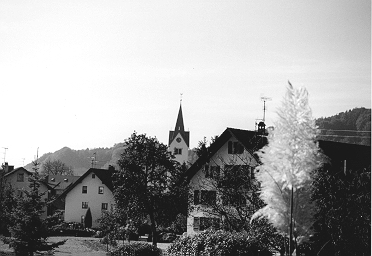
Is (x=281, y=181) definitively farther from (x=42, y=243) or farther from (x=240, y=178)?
(x=42, y=243)

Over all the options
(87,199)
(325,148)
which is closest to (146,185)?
(325,148)

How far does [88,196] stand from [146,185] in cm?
1745

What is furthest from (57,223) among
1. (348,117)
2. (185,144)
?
(185,144)

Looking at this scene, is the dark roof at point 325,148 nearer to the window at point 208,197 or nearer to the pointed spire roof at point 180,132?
the window at point 208,197

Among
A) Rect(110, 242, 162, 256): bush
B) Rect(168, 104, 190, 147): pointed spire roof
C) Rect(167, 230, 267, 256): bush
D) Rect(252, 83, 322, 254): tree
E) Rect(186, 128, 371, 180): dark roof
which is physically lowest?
Rect(110, 242, 162, 256): bush

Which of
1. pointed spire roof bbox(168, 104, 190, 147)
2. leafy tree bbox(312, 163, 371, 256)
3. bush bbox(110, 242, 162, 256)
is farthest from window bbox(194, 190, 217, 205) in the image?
pointed spire roof bbox(168, 104, 190, 147)

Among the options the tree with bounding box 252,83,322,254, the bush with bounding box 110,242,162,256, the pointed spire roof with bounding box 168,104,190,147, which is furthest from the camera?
the pointed spire roof with bounding box 168,104,190,147

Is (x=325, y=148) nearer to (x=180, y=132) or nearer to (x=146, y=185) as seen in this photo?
(x=146, y=185)

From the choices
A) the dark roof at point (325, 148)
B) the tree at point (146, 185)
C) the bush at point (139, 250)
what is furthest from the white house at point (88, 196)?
the bush at point (139, 250)

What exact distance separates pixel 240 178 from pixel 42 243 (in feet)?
19.2

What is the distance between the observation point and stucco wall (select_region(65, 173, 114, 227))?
37.6m

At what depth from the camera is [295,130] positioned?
191 inches

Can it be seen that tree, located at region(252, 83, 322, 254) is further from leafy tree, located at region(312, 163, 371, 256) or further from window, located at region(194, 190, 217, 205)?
window, located at region(194, 190, 217, 205)

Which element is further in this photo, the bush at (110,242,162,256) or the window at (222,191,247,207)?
the bush at (110,242,162,256)
